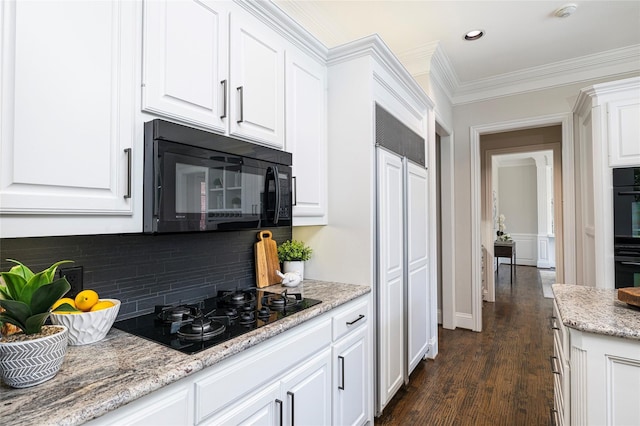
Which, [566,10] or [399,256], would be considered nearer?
[399,256]

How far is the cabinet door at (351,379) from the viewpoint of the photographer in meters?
1.70

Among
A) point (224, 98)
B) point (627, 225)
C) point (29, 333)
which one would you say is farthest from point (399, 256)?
point (29, 333)

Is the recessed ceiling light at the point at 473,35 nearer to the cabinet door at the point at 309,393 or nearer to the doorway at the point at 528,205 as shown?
the cabinet door at the point at 309,393

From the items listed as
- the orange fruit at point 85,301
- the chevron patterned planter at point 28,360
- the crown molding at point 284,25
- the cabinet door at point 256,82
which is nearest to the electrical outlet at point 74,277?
the orange fruit at point 85,301

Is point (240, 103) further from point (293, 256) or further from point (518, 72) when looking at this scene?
point (518, 72)

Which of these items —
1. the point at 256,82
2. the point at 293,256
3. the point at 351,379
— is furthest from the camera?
the point at 293,256

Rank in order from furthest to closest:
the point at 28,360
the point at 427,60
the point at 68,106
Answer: the point at 427,60 < the point at 68,106 < the point at 28,360

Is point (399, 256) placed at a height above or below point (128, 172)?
below

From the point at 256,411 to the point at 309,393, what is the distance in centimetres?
→ 35

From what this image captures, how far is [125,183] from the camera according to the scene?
114 centimetres

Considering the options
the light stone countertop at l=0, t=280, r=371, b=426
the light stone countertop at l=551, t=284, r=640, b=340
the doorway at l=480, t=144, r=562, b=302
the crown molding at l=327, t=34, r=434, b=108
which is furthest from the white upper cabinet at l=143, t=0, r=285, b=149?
the doorway at l=480, t=144, r=562, b=302

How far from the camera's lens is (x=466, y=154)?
4051 mm

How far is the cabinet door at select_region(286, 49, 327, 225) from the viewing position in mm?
1927

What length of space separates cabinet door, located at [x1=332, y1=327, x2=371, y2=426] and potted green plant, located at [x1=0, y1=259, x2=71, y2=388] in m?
1.18
